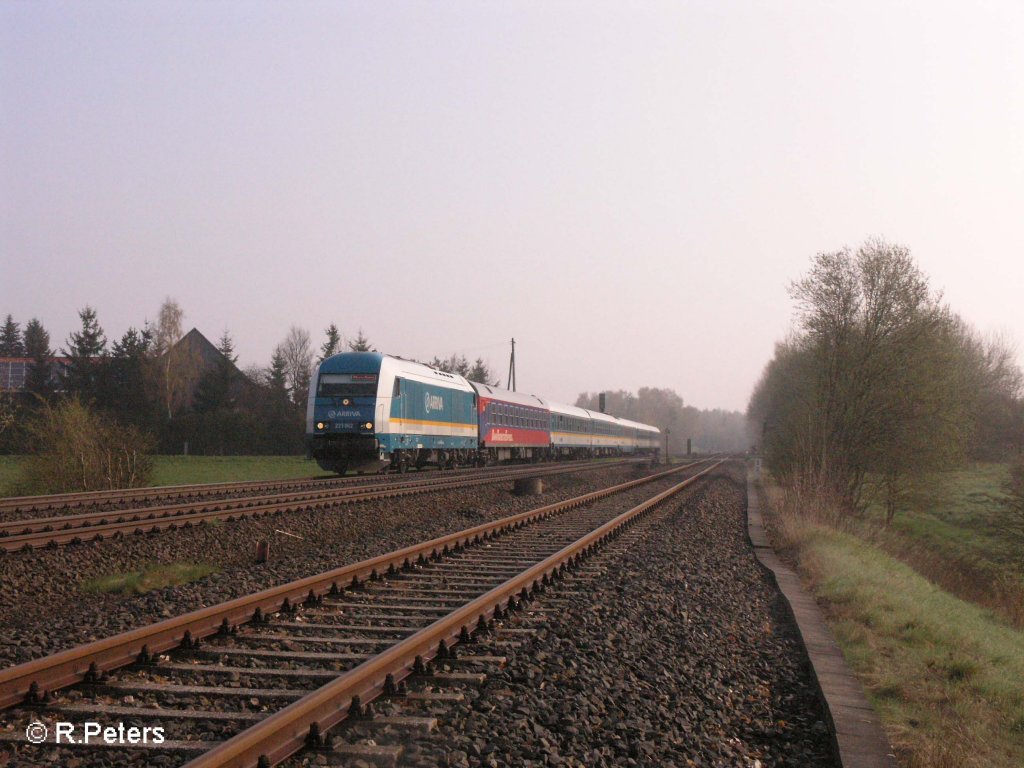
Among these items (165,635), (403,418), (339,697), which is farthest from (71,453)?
(339,697)

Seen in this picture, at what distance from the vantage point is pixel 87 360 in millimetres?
59531

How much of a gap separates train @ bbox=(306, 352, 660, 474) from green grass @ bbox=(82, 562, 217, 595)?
13.5 metres

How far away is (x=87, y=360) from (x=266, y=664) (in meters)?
61.0

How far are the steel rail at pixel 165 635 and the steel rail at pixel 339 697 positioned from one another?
1446 millimetres

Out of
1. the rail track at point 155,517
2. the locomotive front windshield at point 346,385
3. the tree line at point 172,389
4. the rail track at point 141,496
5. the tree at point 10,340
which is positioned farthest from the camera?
the tree at point 10,340

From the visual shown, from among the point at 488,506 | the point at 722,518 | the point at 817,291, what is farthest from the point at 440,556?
the point at 817,291

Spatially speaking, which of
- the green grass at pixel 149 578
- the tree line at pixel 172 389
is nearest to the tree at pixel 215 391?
the tree line at pixel 172 389

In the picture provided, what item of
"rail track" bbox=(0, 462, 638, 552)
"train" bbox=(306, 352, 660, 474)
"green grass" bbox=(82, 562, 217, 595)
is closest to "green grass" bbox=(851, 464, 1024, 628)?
"rail track" bbox=(0, 462, 638, 552)

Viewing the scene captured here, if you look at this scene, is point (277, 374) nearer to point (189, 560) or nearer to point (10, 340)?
point (10, 340)

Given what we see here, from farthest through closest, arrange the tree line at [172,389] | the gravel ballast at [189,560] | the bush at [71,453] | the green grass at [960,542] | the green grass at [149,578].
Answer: the tree line at [172,389] < the bush at [71,453] < the green grass at [960,542] < the green grass at [149,578] < the gravel ballast at [189,560]

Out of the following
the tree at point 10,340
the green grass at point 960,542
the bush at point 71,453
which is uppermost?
the tree at point 10,340

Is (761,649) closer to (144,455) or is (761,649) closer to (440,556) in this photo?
(440,556)

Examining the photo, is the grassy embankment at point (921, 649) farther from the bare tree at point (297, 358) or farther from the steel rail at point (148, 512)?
the bare tree at point (297, 358)

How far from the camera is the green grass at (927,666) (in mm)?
4875
